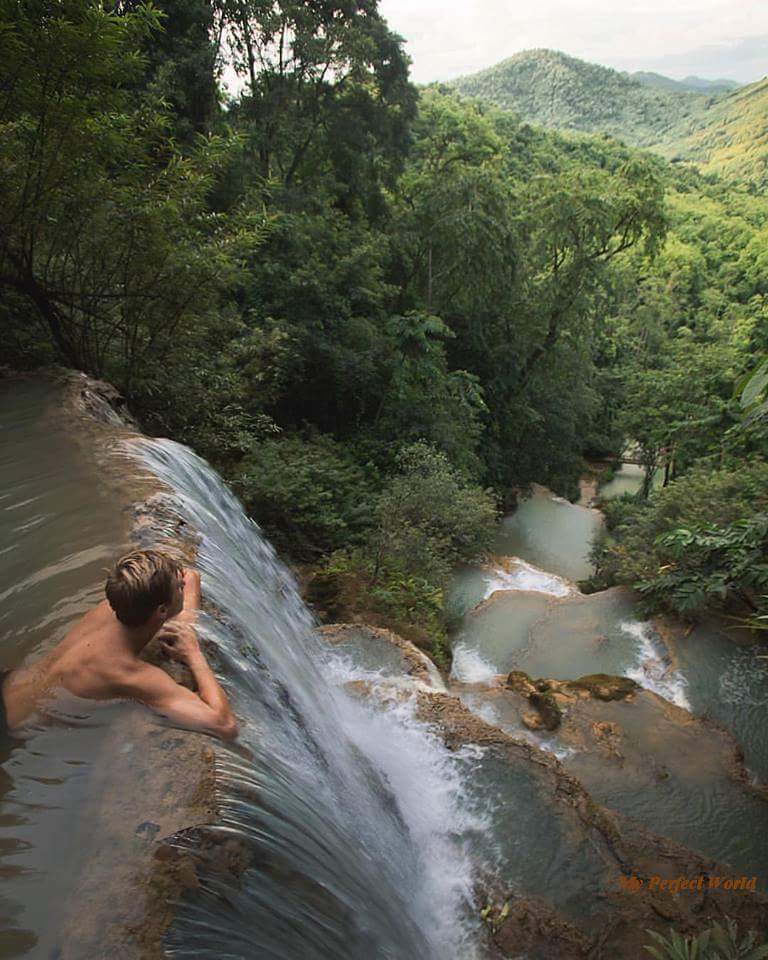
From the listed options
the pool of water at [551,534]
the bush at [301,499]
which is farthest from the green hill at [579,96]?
the bush at [301,499]

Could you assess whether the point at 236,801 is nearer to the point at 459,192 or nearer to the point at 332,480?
the point at 332,480

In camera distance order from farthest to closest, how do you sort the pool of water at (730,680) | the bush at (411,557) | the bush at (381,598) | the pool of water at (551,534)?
the pool of water at (551,534) < the bush at (411,557) < the bush at (381,598) < the pool of water at (730,680)

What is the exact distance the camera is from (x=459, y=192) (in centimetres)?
1470

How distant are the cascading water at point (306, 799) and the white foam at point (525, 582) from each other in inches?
265

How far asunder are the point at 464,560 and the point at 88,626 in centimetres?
995

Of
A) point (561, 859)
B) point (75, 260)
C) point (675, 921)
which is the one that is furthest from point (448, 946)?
point (75, 260)

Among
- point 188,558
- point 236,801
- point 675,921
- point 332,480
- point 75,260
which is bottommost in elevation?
point 675,921

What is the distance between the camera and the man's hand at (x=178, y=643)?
2.52 metres

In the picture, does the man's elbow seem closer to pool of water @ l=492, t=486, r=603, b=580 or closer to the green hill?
pool of water @ l=492, t=486, r=603, b=580

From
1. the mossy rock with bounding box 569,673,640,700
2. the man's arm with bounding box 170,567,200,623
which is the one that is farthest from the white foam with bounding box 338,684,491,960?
the mossy rock with bounding box 569,673,640,700

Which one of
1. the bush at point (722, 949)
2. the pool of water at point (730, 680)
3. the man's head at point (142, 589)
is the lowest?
the pool of water at point (730, 680)

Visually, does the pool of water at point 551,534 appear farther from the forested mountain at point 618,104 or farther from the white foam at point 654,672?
the forested mountain at point 618,104

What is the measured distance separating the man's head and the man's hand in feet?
0.99

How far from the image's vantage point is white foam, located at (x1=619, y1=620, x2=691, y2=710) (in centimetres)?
737
